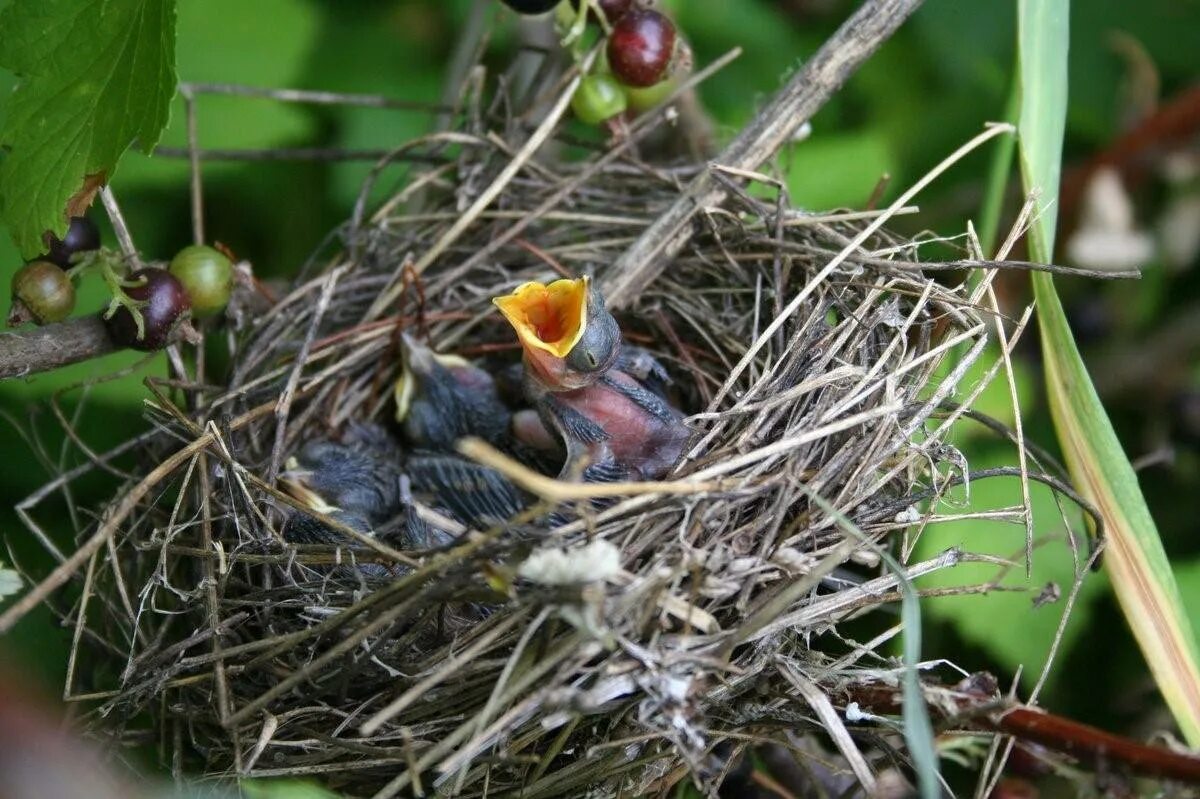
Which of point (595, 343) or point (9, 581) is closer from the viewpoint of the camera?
point (9, 581)

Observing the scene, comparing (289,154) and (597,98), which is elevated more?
(597,98)

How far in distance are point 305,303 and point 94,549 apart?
1.71ft

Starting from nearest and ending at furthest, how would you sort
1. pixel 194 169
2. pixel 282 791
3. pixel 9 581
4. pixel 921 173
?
pixel 282 791 → pixel 9 581 → pixel 194 169 → pixel 921 173

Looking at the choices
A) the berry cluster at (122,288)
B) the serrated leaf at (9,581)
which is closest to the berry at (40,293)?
the berry cluster at (122,288)

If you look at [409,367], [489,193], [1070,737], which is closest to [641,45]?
[489,193]

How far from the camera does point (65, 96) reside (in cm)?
100

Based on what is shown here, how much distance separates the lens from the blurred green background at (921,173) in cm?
140

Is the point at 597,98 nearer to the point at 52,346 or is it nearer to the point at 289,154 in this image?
the point at 289,154

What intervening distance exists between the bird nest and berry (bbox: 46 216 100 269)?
19 cm

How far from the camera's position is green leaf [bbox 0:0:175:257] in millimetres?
979

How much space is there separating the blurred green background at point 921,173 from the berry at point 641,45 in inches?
9.6

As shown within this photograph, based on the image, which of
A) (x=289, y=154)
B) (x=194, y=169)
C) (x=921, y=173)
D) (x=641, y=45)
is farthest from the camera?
(x=921, y=173)

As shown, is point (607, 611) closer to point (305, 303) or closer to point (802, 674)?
point (802, 674)

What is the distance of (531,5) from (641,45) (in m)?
0.15
